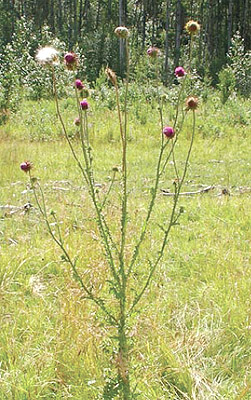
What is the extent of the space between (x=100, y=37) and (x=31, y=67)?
12581 millimetres

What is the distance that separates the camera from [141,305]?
2707 millimetres

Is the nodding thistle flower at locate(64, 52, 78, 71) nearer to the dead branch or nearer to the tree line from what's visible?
the dead branch

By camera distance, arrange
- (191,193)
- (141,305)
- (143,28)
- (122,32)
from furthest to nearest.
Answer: (143,28) → (191,193) → (141,305) → (122,32)

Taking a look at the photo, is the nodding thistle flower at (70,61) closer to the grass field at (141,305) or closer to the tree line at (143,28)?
the grass field at (141,305)

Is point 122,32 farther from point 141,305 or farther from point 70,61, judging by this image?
point 141,305

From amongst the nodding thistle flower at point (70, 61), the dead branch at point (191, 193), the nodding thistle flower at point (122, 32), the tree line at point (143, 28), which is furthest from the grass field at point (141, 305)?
the tree line at point (143, 28)

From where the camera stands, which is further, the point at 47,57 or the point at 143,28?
the point at 143,28

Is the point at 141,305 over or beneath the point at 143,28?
beneath

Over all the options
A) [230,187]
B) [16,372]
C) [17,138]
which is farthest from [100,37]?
[16,372]

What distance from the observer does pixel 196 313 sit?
2.64 m

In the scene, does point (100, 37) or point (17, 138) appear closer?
point (17, 138)

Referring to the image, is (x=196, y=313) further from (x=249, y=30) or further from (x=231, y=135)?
(x=249, y=30)

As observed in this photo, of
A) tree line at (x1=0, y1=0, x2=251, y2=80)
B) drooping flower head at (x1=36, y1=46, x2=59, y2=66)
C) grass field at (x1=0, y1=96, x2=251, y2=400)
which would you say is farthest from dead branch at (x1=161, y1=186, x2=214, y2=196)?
tree line at (x1=0, y1=0, x2=251, y2=80)

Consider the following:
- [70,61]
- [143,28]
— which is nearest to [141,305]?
[70,61]
